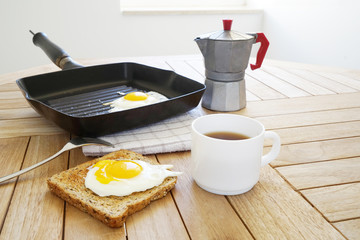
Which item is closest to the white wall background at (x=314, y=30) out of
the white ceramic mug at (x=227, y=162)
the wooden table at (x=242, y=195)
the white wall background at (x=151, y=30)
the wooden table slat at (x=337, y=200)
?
the white wall background at (x=151, y=30)

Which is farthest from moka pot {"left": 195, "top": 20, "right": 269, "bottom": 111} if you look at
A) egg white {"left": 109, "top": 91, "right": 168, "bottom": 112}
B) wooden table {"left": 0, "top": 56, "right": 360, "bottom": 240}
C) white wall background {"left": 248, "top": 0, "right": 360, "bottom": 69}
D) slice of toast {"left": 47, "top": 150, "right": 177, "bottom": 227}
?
white wall background {"left": 248, "top": 0, "right": 360, "bottom": 69}

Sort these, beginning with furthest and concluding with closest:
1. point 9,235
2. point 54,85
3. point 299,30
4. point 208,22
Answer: point 208,22
point 299,30
point 54,85
point 9,235

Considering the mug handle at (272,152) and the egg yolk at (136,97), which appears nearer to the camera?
the mug handle at (272,152)

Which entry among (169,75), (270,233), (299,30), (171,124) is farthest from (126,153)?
(299,30)

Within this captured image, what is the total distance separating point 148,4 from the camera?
3918mm

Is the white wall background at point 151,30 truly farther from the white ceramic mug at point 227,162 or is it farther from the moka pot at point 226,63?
the white ceramic mug at point 227,162

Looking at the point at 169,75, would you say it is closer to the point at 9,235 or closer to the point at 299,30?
the point at 9,235

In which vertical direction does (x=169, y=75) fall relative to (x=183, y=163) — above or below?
above

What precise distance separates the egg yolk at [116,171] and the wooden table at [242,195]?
0.08 m

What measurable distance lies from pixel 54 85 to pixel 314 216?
0.95 meters

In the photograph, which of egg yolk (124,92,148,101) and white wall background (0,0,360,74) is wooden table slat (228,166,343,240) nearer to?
egg yolk (124,92,148,101)

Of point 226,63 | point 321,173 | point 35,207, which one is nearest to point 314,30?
point 226,63

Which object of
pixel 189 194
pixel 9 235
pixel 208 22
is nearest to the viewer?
pixel 9 235

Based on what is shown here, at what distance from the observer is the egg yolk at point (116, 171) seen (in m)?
0.71
